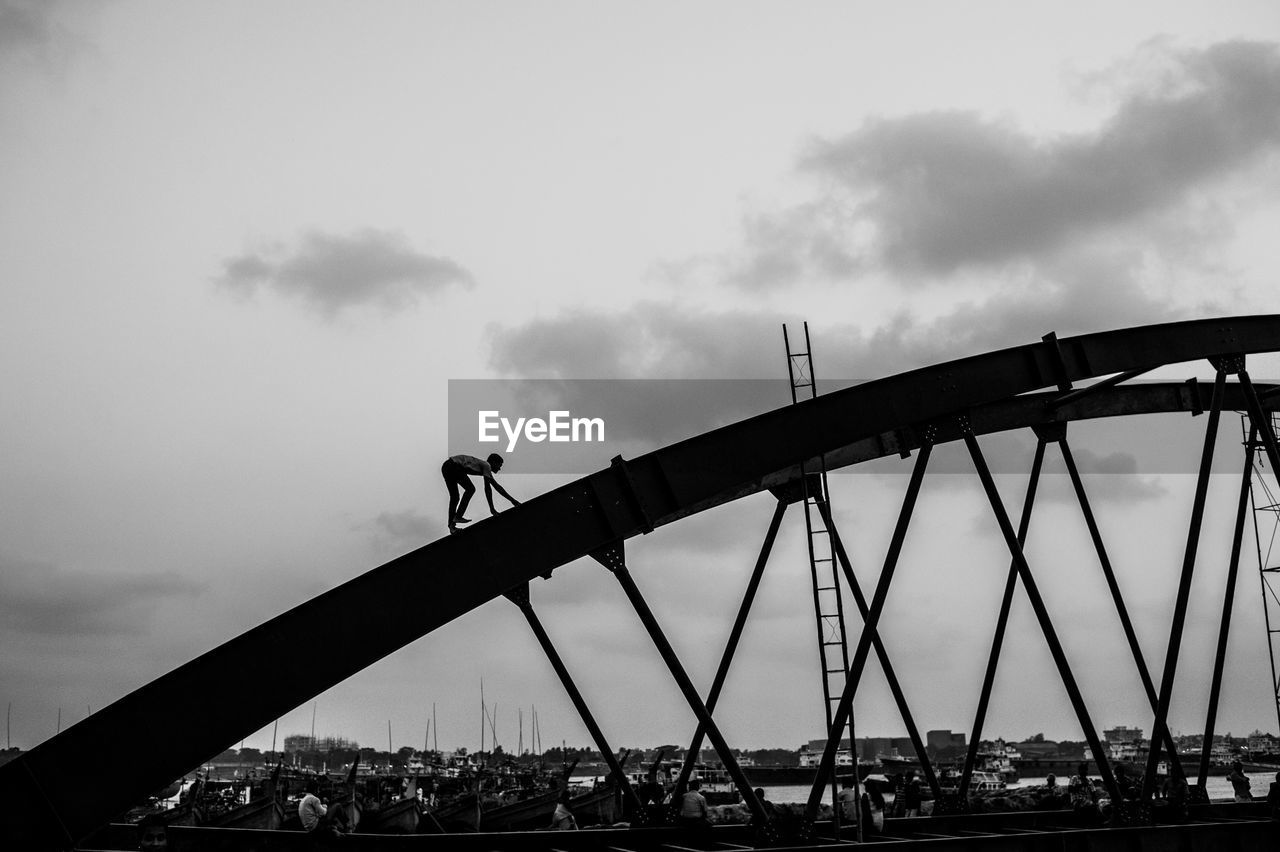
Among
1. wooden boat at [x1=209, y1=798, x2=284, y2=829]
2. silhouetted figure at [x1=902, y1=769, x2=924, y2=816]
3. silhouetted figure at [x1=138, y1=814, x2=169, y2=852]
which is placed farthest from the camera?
silhouetted figure at [x1=902, y1=769, x2=924, y2=816]

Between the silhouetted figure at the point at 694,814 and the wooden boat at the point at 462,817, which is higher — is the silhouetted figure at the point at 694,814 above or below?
above

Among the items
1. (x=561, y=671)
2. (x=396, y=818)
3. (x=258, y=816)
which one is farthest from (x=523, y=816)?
(x=561, y=671)

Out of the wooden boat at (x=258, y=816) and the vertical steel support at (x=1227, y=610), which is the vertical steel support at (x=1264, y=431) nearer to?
the vertical steel support at (x=1227, y=610)

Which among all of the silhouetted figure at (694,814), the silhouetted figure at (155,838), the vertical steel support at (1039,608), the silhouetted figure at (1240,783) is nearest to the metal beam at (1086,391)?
the vertical steel support at (1039,608)

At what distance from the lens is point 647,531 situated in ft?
47.7

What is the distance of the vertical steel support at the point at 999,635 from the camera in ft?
65.8

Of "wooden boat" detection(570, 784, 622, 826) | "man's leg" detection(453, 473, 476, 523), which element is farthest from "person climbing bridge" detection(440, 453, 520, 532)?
"wooden boat" detection(570, 784, 622, 826)

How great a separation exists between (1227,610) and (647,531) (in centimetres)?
1260

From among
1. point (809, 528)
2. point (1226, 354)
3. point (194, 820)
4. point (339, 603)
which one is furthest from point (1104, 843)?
point (194, 820)

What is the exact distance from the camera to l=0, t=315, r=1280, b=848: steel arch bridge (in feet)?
37.9

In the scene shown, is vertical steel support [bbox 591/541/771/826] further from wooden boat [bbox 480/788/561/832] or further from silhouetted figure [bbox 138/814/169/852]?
wooden boat [bbox 480/788/561/832]

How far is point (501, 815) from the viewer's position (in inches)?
1200

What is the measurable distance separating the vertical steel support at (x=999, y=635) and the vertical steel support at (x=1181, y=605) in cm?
278

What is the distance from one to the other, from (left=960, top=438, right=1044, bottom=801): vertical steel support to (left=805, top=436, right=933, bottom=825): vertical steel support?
4.71 meters
